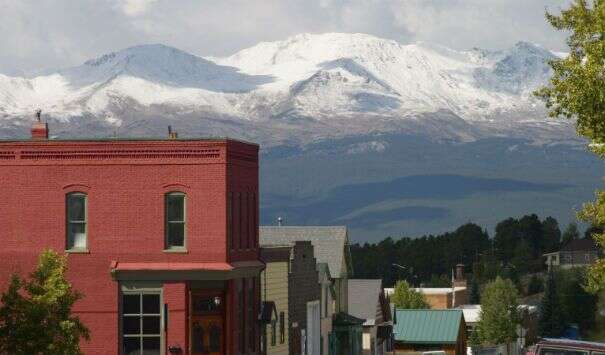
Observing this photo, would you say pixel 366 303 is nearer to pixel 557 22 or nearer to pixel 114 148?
pixel 114 148

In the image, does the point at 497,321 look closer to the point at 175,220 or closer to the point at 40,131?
the point at 40,131

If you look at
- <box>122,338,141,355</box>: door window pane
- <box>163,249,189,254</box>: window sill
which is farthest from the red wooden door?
<box>122,338,141,355</box>: door window pane

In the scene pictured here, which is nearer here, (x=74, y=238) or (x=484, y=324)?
(x=74, y=238)

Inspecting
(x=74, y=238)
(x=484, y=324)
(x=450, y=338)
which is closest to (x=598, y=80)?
(x=74, y=238)

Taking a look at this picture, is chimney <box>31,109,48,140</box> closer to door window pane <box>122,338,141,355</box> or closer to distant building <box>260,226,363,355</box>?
door window pane <box>122,338,141,355</box>

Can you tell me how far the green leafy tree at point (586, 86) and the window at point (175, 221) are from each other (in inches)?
680

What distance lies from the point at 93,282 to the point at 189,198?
438cm

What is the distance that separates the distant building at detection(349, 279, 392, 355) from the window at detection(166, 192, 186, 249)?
3900 cm

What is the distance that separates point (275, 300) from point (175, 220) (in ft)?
39.1

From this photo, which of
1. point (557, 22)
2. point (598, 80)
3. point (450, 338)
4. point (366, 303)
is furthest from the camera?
point (450, 338)

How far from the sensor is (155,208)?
2274 inches

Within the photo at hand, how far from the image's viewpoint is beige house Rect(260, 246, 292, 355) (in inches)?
2579

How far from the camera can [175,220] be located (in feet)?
190

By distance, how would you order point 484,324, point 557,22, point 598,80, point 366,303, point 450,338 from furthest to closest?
point 484,324 < point 450,338 < point 366,303 < point 557,22 < point 598,80
